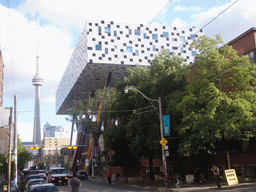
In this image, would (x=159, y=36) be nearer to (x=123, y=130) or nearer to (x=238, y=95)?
(x=123, y=130)

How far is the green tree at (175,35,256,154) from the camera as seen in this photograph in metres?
24.6

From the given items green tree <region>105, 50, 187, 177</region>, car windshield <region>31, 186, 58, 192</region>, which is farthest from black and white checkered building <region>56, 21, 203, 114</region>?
car windshield <region>31, 186, 58, 192</region>

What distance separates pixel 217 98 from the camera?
24359 mm

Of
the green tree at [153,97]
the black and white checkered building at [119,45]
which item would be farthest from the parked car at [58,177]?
the black and white checkered building at [119,45]

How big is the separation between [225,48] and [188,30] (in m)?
39.5

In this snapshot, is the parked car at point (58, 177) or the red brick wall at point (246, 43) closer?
the red brick wall at point (246, 43)

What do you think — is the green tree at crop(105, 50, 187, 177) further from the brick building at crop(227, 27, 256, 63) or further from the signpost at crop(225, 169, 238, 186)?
the signpost at crop(225, 169, 238, 186)

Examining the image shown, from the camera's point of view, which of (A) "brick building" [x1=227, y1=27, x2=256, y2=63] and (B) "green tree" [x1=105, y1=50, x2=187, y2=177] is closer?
(A) "brick building" [x1=227, y1=27, x2=256, y2=63]

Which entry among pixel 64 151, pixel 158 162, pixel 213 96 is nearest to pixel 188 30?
pixel 158 162

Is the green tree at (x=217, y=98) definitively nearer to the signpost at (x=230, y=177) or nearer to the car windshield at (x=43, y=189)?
the signpost at (x=230, y=177)

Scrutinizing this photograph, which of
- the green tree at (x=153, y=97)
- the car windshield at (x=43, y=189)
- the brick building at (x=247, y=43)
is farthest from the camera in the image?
the green tree at (x=153, y=97)

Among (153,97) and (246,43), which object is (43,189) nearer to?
(153,97)

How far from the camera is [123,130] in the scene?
4288 centimetres

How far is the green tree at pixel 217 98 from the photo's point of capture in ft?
80.6
